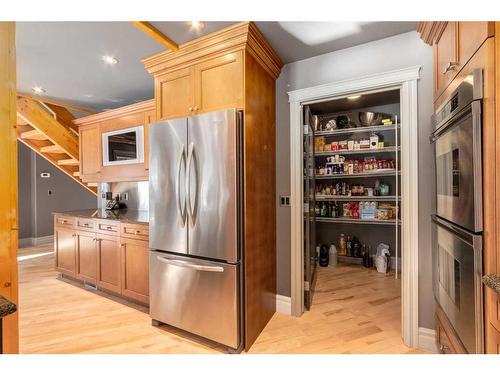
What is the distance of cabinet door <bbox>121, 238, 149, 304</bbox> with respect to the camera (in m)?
2.40

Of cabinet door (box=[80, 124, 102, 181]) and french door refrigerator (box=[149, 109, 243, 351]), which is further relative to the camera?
cabinet door (box=[80, 124, 102, 181])

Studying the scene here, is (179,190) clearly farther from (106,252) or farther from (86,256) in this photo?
(86,256)

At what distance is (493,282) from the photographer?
908 mm

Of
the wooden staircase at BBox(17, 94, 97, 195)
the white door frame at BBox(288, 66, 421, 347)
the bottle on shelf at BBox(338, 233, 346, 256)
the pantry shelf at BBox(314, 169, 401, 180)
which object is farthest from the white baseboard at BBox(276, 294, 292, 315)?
the wooden staircase at BBox(17, 94, 97, 195)

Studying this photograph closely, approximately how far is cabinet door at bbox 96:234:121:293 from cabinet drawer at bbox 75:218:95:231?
0.59 feet

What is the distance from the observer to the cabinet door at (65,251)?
3084 millimetres

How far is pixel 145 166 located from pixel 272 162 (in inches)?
60.6

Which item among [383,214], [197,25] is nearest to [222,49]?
[197,25]

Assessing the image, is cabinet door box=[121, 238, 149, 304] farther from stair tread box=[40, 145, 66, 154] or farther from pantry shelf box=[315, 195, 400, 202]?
pantry shelf box=[315, 195, 400, 202]

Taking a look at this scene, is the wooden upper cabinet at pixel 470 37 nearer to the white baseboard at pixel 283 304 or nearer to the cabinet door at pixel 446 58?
the cabinet door at pixel 446 58

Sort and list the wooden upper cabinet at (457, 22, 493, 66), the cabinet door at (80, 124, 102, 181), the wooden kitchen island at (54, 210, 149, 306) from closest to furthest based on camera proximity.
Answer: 1. the wooden upper cabinet at (457, 22, 493, 66)
2. the wooden kitchen island at (54, 210, 149, 306)
3. the cabinet door at (80, 124, 102, 181)

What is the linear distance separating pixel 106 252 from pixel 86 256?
434 mm

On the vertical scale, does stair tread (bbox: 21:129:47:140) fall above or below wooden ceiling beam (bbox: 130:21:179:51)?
below
